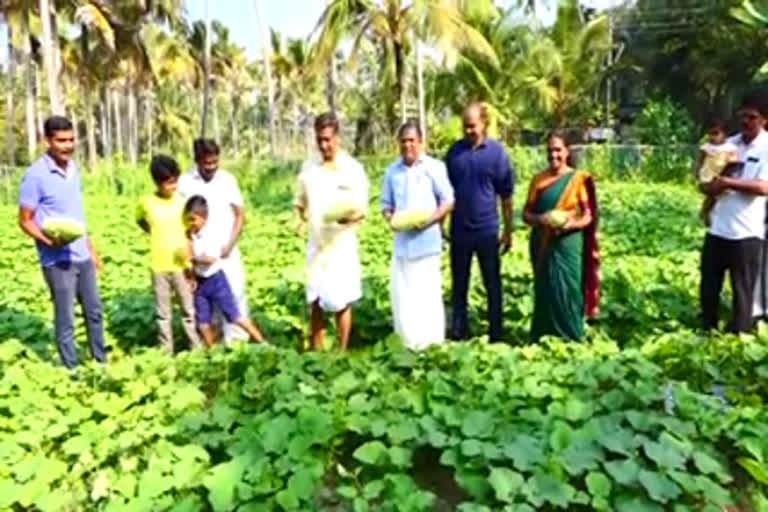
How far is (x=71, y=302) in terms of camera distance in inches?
186

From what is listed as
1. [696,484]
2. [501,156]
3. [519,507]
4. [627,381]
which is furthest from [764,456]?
[501,156]

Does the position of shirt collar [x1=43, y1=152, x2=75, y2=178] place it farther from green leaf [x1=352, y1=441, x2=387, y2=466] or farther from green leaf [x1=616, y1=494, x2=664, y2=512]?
green leaf [x1=616, y1=494, x2=664, y2=512]

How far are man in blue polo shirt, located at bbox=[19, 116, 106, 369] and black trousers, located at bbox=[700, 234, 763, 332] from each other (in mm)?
3808

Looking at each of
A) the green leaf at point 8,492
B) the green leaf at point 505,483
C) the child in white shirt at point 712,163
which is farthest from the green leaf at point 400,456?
the child in white shirt at point 712,163

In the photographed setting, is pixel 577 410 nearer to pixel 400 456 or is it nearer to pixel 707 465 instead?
pixel 707 465

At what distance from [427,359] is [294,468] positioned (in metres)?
1.24

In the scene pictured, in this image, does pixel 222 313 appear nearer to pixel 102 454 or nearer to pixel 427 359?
pixel 427 359

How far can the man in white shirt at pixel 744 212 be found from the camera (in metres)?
4.74

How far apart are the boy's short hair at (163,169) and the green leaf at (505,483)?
321 cm

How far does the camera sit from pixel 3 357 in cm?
399

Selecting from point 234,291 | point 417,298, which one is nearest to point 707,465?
point 417,298

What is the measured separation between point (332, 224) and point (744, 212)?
247cm

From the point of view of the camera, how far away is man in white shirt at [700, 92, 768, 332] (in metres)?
4.74

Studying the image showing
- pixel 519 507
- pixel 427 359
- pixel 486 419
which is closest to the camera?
pixel 519 507
